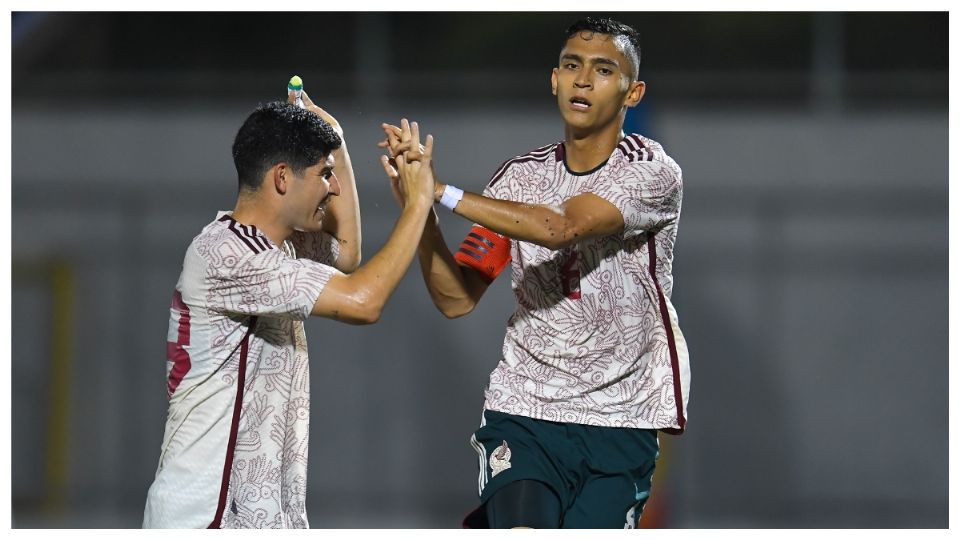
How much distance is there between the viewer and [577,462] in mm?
3590

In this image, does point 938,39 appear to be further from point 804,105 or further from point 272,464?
point 272,464

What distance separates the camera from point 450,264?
3.75 m

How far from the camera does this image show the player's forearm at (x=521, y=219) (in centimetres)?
335

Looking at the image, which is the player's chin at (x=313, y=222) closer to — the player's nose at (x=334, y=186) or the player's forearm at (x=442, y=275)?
the player's nose at (x=334, y=186)

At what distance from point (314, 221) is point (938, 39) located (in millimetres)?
7203

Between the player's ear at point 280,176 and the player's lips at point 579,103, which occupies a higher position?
the player's lips at point 579,103

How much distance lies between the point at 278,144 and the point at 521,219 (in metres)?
0.63

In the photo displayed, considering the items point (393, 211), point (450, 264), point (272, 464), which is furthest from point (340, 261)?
point (393, 211)

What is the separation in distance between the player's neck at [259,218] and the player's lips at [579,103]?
0.83 metres

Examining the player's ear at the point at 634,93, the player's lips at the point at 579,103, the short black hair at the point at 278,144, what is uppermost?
the player's ear at the point at 634,93

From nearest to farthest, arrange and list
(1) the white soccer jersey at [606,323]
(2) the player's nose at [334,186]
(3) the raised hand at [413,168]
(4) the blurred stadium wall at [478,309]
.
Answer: (3) the raised hand at [413,168]
(2) the player's nose at [334,186]
(1) the white soccer jersey at [606,323]
(4) the blurred stadium wall at [478,309]

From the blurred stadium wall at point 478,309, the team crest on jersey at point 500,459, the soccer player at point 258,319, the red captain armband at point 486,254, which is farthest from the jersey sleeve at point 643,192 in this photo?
the blurred stadium wall at point 478,309

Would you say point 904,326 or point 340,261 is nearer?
point 340,261

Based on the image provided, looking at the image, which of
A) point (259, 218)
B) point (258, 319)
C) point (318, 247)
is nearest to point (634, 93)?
point (318, 247)
